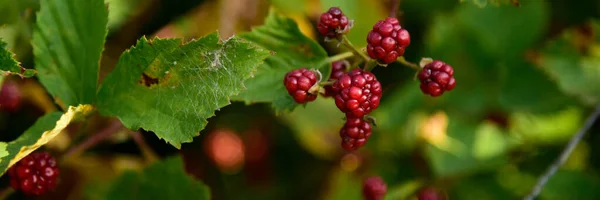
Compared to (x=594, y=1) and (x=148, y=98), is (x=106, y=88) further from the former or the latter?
(x=594, y=1)

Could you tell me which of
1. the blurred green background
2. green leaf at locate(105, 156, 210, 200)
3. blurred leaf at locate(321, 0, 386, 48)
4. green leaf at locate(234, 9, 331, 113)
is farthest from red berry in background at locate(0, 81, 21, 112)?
blurred leaf at locate(321, 0, 386, 48)

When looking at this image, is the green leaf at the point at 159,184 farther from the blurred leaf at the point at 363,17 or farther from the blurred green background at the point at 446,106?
the blurred leaf at the point at 363,17

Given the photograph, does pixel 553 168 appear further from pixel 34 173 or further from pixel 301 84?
pixel 34 173

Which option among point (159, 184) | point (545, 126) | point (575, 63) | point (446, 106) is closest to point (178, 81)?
point (159, 184)

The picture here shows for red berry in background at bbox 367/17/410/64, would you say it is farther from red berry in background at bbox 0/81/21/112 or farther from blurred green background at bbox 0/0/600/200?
red berry in background at bbox 0/81/21/112

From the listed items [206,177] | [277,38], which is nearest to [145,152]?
[206,177]

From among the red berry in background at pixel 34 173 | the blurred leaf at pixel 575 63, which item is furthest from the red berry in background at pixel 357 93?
the blurred leaf at pixel 575 63
